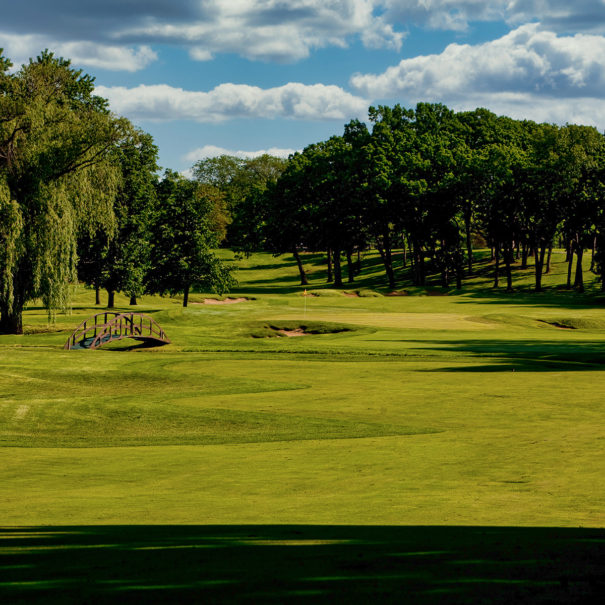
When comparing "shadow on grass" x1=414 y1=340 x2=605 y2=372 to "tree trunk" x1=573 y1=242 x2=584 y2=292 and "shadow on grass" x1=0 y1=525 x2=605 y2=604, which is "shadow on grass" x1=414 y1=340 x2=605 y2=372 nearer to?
"shadow on grass" x1=0 y1=525 x2=605 y2=604

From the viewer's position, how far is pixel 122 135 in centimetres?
4962

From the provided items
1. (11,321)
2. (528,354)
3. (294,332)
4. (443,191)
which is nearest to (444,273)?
(443,191)

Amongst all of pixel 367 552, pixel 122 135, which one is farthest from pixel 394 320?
pixel 367 552

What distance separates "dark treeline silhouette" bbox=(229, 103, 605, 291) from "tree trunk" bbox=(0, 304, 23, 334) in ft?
182

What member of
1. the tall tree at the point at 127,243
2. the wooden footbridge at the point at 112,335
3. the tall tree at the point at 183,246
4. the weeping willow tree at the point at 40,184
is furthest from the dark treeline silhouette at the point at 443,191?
the wooden footbridge at the point at 112,335

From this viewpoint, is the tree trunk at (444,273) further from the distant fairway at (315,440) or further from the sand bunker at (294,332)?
the distant fairway at (315,440)

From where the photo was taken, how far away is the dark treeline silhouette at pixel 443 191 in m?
92.0

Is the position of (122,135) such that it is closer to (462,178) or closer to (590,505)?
(590,505)

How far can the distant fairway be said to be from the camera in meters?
10.6

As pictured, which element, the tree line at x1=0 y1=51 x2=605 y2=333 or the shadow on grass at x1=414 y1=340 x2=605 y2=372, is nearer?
the shadow on grass at x1=414 y1=340 x2=605 y2=372

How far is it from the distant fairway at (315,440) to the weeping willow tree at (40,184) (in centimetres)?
334

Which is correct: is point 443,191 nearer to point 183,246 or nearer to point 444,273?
point 444,273

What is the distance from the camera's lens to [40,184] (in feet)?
153

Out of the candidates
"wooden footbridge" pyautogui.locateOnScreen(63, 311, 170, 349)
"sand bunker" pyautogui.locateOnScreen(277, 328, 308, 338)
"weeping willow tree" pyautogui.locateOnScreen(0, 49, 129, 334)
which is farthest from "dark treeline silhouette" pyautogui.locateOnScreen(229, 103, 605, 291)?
"wooden footbridge" pyautogui.locateOnScreen(63, 311, 170, 349)
